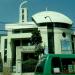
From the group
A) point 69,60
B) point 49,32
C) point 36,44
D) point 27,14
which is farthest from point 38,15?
point 69,60

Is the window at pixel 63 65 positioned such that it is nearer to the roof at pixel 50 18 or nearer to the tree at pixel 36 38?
the tree at pixel 36 38

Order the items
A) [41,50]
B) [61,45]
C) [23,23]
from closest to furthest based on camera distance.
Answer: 1. [41,50]
2. [61,45]
3. [23,23]

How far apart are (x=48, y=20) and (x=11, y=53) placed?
35.1ft

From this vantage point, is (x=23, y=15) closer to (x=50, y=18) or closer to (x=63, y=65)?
(x=50, y=18)

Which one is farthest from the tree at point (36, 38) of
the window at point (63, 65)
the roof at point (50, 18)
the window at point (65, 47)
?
the window at point (63, 65)

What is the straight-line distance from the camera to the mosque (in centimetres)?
7038

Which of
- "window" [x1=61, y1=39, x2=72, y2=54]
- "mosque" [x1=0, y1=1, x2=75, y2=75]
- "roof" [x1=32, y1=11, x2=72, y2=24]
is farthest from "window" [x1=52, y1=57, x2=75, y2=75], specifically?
"roof" [x1=32, y1=11, x2=72, y2=24]

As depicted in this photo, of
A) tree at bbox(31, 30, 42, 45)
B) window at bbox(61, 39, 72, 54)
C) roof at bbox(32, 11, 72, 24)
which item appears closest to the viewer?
tree at bbox(31, 30, 42, 45)

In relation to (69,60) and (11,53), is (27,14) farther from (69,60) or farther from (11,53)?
(69,60)

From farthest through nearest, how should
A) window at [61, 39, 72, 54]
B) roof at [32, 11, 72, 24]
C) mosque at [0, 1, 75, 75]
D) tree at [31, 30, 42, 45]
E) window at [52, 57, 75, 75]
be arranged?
roof at [32, 11, 72, 24]
window at [61, 39, 72, 54]
mosque at [0, 1, 75, 75]
tree at [31, 30, 42, 45]
window at [52, 57, 75, 75]

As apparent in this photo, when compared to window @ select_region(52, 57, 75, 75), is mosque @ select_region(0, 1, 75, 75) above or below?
above

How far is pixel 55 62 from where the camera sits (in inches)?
672

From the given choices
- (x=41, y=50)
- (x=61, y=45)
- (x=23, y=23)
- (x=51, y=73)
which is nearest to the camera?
(x=51, y=73)

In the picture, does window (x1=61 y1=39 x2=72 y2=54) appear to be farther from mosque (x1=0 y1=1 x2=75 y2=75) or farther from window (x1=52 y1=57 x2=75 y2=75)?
window (x1=52 y1=57 x2=75 y2=75)
